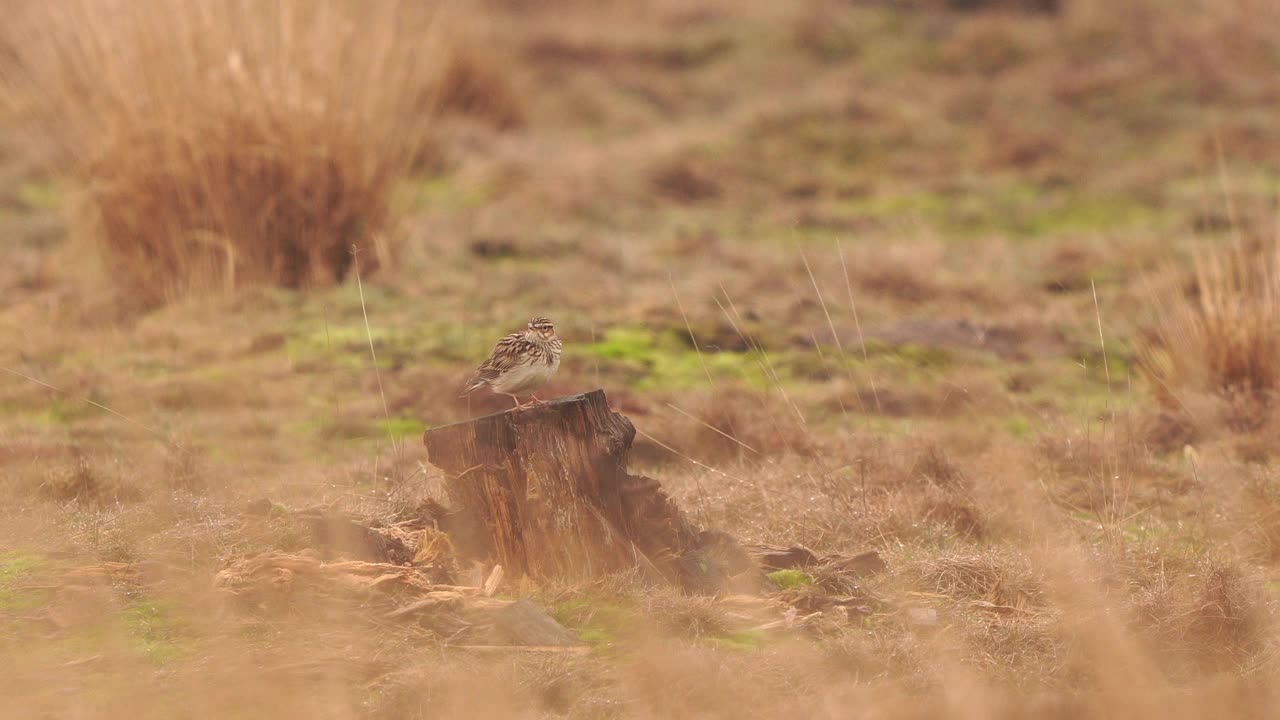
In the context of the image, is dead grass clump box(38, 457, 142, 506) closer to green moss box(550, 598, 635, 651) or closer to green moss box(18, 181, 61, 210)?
green moss box(550, 598, 635, 651)

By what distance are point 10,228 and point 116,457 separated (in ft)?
17.3

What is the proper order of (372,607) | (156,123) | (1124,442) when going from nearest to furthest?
1. (372,607)
2. (1124,442)
3. (156,123)

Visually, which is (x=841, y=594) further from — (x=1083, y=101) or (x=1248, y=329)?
(x=1083, y=101)

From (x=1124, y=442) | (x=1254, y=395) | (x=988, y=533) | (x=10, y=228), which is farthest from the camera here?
(x=10, y=228)

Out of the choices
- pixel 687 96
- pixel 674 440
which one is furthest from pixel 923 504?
pixel 687 96

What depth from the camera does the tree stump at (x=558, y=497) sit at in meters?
4.05

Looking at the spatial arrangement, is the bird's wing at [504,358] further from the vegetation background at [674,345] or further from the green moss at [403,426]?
the green moss at [403,426]

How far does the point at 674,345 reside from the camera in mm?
7496

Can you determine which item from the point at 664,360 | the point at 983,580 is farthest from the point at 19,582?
the point at 664,360

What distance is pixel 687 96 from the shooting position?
1566 cm

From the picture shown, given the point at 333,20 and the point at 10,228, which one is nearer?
the point at 333,20

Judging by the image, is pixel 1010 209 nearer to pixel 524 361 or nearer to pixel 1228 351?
pixel 1228 351

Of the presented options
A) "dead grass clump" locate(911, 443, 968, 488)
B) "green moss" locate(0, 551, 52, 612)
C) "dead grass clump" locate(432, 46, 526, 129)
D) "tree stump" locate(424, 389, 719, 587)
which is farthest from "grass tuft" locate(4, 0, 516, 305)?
"dead grass clump" locate(432, 46, 526, 129)

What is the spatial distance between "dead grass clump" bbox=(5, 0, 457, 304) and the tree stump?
4034 millimetres
